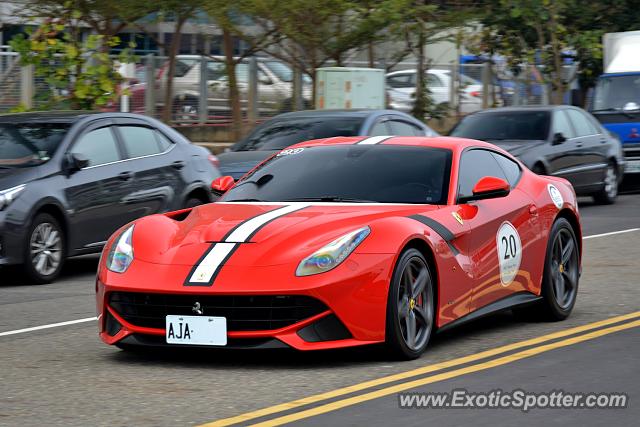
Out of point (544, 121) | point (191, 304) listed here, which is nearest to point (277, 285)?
point (191, 304)

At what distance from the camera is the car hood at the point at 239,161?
16.0 meters

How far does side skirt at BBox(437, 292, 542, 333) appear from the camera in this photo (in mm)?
8312

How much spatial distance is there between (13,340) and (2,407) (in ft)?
7.98

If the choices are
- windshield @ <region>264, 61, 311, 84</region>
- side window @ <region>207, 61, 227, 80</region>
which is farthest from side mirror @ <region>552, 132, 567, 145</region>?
windshield @ <region>264, 61, 311, 84</region>

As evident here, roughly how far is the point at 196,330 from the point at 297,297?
57cm

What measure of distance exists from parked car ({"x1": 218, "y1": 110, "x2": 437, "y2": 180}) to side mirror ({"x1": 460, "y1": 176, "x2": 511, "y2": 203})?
24.9 feet

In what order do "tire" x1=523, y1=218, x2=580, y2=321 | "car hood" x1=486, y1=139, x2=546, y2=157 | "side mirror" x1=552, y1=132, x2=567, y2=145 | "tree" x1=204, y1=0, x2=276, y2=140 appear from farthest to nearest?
"tree" x1=204, y1=0, x2=276, y2=140, "side mirror" x1=552, y1=132, x2=567, y2=145, "car hood" x1=486, y1=139, x2=546, y2=157, "tire" x1=523, y1=218, x2=580, y2=321

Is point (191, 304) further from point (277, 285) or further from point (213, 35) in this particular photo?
point (213, 35)

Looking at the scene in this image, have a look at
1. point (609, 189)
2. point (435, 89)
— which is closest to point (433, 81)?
point (435, 89)

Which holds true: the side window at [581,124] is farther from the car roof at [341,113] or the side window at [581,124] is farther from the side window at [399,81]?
the side window at [399,81]

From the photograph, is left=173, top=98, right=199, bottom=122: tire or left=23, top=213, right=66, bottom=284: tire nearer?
left=23, top=213, right=66, bottom=284: tire

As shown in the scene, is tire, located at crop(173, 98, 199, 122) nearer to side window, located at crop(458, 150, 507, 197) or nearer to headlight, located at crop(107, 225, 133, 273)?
side window, located at crop(458, 150, 507, 197)

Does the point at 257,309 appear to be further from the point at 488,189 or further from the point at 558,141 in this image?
the point at 558,141

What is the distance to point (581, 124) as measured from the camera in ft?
69.5
